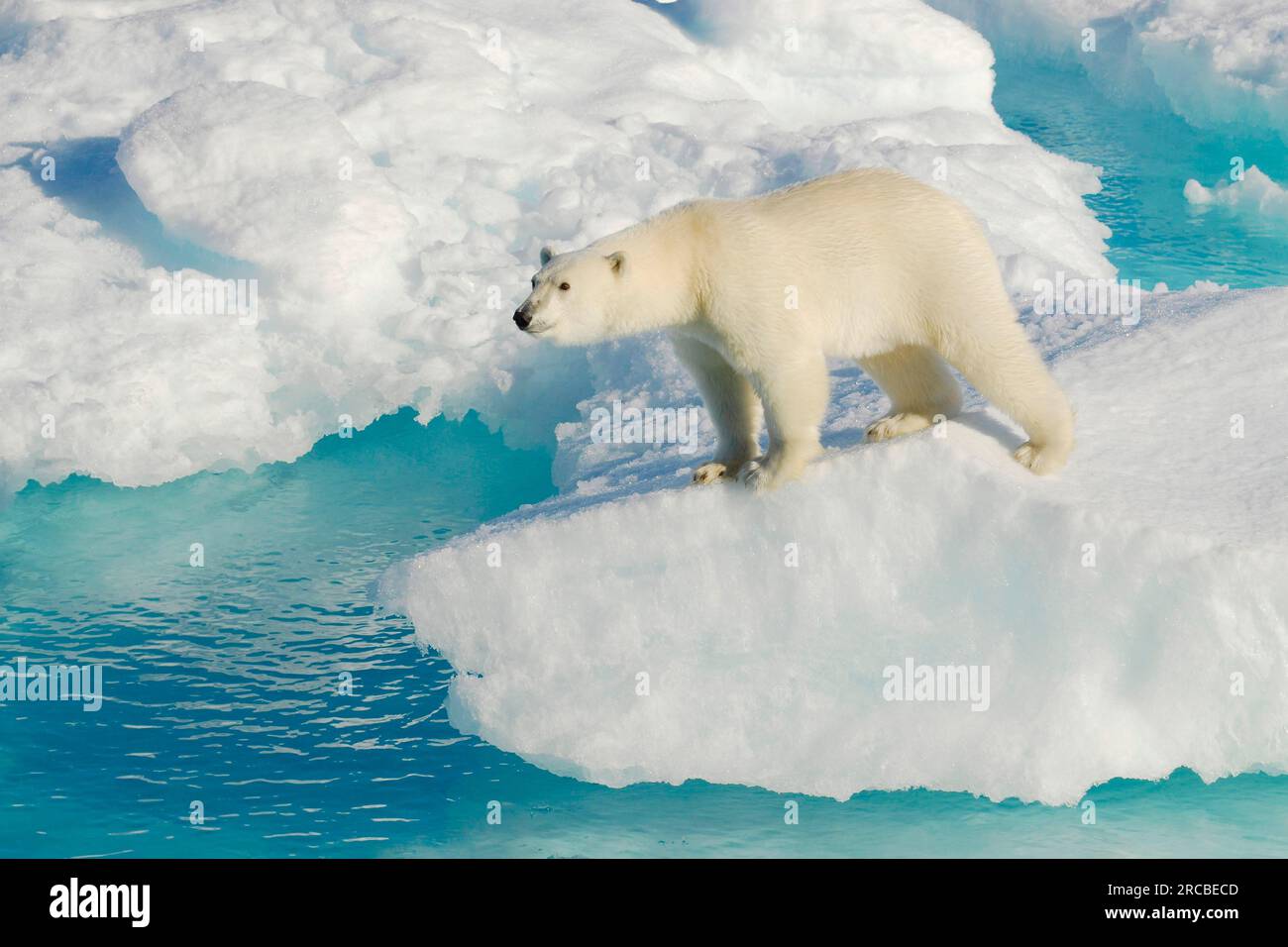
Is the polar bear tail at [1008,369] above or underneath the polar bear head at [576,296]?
underneath

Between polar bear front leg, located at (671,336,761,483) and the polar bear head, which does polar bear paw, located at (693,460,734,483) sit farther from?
the polar bear head

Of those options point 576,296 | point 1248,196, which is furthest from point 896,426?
point 1248,196

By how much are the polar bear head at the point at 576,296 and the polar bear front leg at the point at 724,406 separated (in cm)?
39

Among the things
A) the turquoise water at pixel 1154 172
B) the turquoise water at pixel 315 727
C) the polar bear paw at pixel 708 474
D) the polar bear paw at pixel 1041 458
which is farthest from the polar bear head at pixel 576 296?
the turquoise water at pixel 1154 172

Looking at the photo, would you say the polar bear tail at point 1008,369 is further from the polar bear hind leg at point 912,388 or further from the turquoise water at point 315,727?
the turquoise water at point 315,727

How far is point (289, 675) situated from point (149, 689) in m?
0.51

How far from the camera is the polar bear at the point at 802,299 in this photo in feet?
12.6

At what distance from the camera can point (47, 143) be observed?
8.63 metres

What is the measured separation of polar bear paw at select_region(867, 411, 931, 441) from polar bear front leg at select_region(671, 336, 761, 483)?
0.37m

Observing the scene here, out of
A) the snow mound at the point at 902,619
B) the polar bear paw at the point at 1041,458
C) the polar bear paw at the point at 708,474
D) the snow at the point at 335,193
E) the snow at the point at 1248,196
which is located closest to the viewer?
the snow mound at the point at 902,619

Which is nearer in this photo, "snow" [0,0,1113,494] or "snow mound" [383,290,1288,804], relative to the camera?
"snow mound" [383,290,1288,804]

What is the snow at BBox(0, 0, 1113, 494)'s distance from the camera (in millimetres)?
6984

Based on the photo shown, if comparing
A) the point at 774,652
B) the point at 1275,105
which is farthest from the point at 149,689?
the point at 1275,105

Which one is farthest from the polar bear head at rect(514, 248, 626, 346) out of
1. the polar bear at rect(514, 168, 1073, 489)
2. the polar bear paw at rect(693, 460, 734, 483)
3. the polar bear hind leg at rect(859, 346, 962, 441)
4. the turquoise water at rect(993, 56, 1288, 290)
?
the turquoise water at rect(993, 56, 1288, 290)
